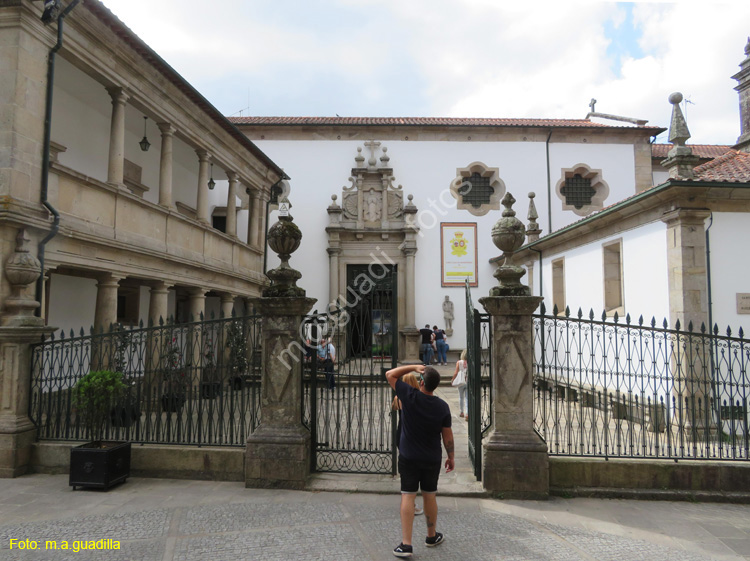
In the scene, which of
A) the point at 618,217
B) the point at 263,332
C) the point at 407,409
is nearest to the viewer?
the point at 407,409

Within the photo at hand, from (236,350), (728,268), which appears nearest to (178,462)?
(236,350)

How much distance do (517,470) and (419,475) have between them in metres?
1.89

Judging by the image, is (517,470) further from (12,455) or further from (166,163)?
(166,163)

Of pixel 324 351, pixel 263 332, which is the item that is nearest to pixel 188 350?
pixel 263 332

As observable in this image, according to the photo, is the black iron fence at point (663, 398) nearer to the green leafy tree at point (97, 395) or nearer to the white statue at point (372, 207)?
the green leafy tree at point (97, 395)

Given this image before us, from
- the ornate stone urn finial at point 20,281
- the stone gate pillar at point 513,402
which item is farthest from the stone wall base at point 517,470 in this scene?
the ornate stone urn finial at point 20,281

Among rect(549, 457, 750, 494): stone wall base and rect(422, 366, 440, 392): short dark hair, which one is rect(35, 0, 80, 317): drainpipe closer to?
rect(422, 366, 440, 392): short dark hair

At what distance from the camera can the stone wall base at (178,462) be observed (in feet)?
19.6

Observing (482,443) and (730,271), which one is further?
(730,271)

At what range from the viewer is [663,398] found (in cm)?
800

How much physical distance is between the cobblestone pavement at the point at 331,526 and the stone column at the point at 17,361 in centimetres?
55

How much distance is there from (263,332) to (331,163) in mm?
13984

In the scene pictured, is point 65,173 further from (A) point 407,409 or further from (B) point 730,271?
(B) point 730,271

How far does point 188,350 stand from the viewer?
259 inches
